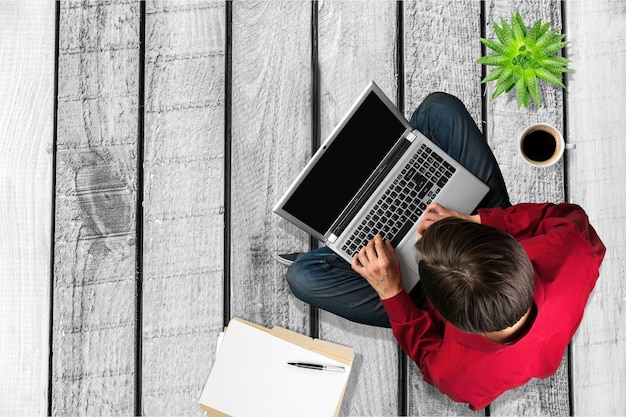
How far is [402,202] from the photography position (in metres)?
1.17

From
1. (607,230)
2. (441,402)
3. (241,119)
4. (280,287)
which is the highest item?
(241,119)

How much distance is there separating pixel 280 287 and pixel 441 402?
1.53 feet

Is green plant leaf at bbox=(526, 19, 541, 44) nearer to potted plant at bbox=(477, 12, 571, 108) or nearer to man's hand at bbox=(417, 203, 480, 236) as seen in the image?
potted plant at bbox=(477, 12, 571, 108)

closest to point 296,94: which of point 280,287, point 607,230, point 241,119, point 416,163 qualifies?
point 241,119

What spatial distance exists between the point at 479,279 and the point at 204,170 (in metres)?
0.75

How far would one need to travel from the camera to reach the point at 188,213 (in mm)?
1318

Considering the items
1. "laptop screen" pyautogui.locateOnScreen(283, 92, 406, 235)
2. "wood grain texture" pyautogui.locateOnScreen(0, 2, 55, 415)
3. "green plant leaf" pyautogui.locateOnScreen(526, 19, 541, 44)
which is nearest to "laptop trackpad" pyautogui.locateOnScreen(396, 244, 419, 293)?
"laptop screen" pyautogui.locateOnScreen(283, 92, 406, 235)

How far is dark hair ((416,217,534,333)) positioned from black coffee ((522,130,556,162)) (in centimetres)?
48

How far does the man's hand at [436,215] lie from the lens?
3.57ft

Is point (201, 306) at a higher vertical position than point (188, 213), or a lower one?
lower

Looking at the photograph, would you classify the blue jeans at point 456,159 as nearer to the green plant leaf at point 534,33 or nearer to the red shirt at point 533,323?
the red shirt at point 533,323

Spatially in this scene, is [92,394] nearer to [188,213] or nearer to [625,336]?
[188,213]

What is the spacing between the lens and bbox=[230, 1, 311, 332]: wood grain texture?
1.31 m

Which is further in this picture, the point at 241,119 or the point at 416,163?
the point at 241,119
